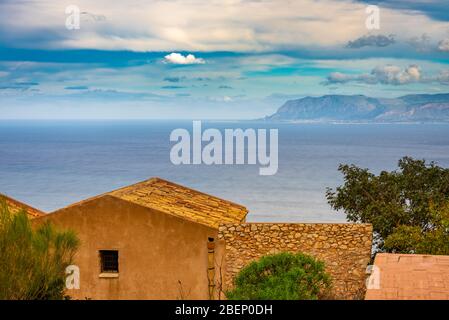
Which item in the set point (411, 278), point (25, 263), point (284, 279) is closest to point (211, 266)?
point (284, 279)

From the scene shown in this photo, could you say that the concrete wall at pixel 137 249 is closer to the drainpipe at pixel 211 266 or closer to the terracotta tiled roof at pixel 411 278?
the drainpipe at pixel 211 266

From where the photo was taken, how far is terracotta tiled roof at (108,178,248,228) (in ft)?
57.4

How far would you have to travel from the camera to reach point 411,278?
12.4 meters

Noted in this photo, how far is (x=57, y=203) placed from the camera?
84.8 meters

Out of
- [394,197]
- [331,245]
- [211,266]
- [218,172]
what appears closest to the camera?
[331,245]

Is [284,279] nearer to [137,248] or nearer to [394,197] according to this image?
[137,248]

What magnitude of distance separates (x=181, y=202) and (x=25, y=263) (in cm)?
823

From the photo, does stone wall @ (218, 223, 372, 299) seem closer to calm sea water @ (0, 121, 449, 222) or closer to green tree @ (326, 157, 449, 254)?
green tree @ (326, 157, 449, 254)

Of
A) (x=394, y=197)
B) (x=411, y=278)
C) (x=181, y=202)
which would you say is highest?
(x=394, y=197)

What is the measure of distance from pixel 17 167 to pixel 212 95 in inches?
1647

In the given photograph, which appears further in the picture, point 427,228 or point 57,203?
point 57,203

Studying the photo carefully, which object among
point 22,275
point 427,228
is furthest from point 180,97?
point 22,275
